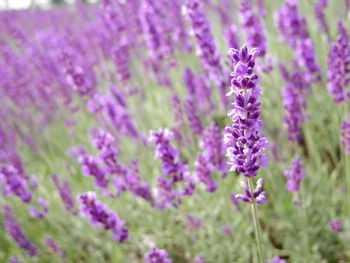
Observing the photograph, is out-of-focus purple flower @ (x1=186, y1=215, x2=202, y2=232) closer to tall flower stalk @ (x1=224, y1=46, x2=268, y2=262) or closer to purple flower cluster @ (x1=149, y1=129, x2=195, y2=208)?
purple flower cluster @ (x1=149, y1=129, x2=195, y2=208)

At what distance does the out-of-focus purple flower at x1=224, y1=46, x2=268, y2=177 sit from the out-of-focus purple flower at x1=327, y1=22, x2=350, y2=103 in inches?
44.6

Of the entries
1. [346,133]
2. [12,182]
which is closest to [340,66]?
[346,133]

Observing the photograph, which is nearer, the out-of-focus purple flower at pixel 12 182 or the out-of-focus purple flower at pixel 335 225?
the out-of-focus purple flower at pixel 335 225

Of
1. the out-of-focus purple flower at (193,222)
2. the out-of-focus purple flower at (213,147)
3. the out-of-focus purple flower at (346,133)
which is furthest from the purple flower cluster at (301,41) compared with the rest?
the out-of-focus purple flower at (193,222)

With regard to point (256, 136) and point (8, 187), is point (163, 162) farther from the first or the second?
point (8, 187)

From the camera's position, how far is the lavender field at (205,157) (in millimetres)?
2099

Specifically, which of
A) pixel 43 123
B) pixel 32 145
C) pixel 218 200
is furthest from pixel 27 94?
pixel 218 200

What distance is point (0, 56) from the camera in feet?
16.9

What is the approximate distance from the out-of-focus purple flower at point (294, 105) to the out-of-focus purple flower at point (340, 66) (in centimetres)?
31

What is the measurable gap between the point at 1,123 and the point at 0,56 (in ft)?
3.34

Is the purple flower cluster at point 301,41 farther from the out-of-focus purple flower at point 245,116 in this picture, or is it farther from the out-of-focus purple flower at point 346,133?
the out-of-focus purple flower at point 245,116

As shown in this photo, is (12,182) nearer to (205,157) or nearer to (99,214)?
(99,214)

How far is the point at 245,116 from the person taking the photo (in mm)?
1249

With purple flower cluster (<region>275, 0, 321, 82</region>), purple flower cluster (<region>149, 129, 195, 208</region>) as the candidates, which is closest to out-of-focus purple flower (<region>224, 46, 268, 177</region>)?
purple flower cluster (<region>149, 129, 195, 208</region>)
